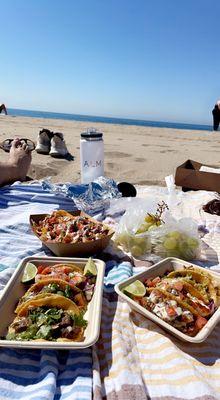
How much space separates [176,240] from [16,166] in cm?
199

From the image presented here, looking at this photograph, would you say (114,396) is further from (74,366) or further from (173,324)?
(173,324)

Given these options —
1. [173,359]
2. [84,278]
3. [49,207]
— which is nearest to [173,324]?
[173,359]

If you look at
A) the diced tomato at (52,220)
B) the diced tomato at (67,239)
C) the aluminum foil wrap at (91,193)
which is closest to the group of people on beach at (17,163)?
the aluminum foil wrap at (91,193)

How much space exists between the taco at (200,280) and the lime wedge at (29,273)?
1.95 feet

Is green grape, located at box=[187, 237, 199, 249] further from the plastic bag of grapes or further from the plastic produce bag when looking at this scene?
the plastic produce bag

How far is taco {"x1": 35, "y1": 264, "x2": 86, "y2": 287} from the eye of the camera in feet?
4.44

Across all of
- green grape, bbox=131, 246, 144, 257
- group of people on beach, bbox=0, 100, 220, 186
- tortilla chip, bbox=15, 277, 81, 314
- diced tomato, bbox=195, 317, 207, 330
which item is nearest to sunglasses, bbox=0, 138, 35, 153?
group of people on beach, bbox=0, 100, 220, 186

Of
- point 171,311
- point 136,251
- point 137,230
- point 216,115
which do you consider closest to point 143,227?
point 137,230

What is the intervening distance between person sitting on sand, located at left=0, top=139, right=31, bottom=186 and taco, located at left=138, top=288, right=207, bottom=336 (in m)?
2.17

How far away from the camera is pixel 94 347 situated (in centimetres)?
114

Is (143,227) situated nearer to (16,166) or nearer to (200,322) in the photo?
(200,322)

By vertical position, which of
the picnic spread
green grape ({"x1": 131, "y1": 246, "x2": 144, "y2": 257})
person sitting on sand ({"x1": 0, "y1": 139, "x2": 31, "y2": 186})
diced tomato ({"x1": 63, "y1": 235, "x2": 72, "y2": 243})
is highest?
person sitting on sand ({"x1": 0, "y1": 139, "x2": 31, "y2": 186})

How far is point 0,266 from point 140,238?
76cm

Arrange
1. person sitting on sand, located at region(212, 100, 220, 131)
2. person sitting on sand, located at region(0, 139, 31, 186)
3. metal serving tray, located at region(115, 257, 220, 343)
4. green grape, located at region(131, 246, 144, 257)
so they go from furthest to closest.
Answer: person sitting on sand, located at region(212, 100, 220, 131)
person sitting on sand, located at region(0, 139, 31, 186)
green grape, located at region(131, 246, 144, 257)
metal serving tray, located at region(115, 257, 220, 343)
